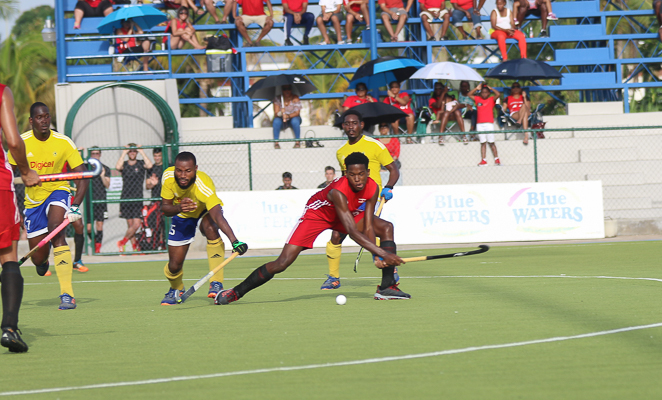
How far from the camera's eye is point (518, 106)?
2106cm

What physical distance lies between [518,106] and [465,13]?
13.6 ft

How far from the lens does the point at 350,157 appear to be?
786 centimetres

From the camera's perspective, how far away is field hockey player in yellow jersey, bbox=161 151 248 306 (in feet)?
27.8

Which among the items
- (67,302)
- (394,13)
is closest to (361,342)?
(67,302)

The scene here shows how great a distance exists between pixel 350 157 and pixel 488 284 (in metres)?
2.98

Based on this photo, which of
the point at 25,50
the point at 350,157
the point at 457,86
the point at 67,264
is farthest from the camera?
the point at 25,50

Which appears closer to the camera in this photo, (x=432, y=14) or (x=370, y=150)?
(x=370, y=150)

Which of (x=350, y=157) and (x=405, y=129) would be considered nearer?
(x=350, y=157)

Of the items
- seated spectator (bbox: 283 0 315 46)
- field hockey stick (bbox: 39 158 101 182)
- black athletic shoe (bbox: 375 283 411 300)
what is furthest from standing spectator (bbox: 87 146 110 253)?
field hockey stick (bbox: 39 158 101 182)

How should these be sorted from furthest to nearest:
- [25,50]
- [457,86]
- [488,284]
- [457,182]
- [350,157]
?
[25,50]
[457,86]
[457,182]
[488,284]
[350,157]

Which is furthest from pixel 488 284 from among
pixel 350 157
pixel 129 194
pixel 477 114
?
pixel 477 114

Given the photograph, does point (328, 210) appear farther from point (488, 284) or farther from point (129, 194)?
point (129, 194)

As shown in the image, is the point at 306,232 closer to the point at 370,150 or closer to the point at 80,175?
the point at 370,150

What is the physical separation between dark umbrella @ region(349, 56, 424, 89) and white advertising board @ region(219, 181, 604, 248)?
427 centimetres
